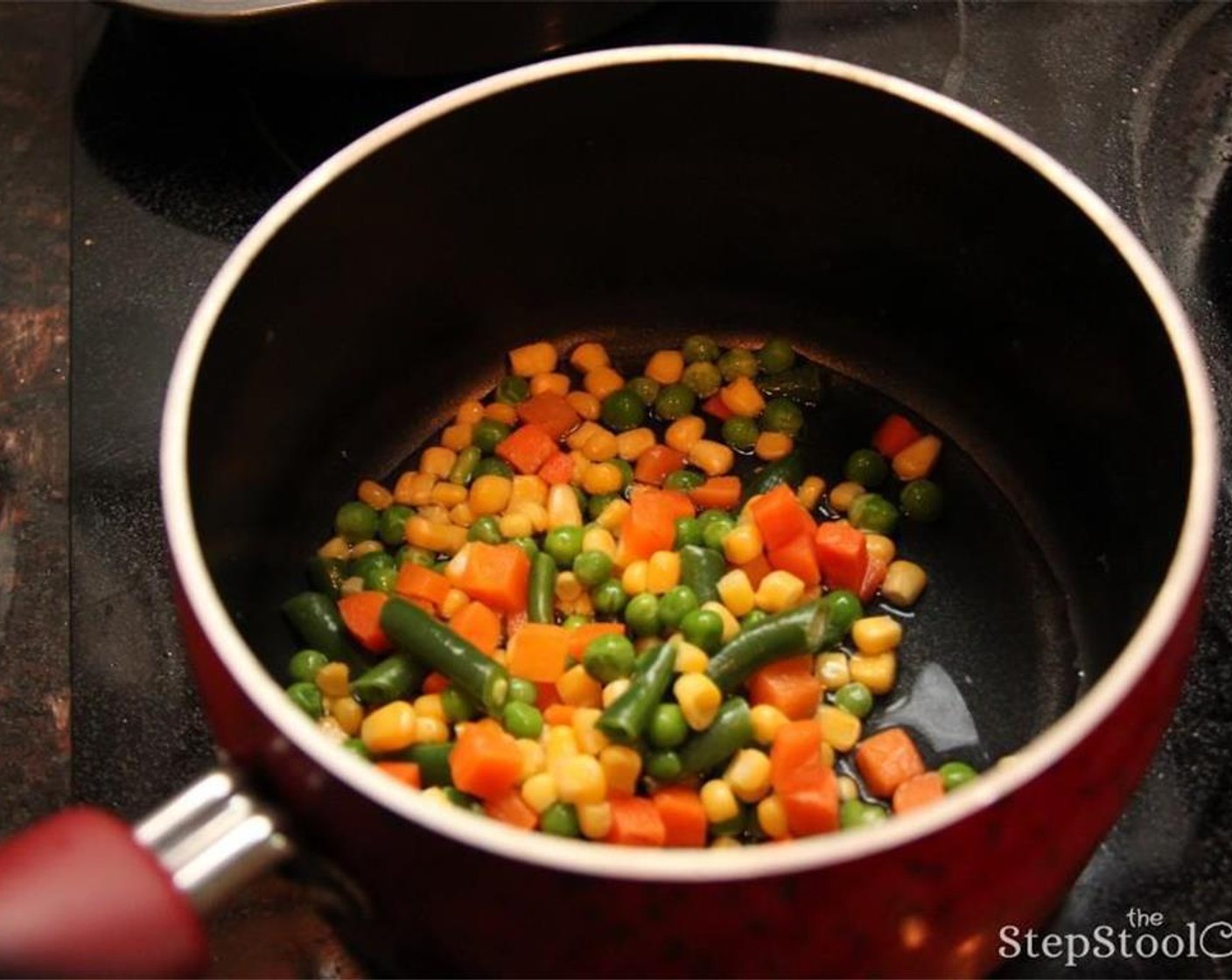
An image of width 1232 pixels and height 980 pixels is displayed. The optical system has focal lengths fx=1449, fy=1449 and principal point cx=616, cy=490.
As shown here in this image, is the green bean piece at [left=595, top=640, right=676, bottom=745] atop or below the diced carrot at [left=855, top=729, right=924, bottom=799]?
atop

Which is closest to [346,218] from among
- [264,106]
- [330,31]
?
[330,31]

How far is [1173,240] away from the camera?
1.88 m

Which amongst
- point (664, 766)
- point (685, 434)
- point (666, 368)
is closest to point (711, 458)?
point (685, 434)

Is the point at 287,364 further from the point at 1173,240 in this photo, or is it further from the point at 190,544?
the point at 1173,240

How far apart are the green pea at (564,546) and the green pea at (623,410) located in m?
0.20

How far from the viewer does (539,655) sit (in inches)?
59.6

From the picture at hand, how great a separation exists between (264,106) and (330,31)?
26cm

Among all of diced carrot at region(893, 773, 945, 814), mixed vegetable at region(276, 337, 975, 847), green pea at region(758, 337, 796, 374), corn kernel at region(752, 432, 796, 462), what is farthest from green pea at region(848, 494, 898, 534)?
diced carrot at region(893, 773, 945, 814)

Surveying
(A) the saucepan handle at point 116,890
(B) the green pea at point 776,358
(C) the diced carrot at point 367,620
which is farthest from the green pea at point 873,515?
(A) the saucepan handle at point 116,890

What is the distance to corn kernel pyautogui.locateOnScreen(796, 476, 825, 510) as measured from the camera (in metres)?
1.70

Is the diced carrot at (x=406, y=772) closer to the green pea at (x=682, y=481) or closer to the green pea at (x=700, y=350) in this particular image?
the green pea at (x=682, y=481)

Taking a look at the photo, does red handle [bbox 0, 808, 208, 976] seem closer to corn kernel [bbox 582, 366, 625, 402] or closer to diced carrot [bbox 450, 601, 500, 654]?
diced carrot [bbox 450, 601, 500, 654]

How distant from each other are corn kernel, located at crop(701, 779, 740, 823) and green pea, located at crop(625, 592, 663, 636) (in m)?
0.20

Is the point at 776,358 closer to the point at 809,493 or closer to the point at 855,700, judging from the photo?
the point at 809,493
